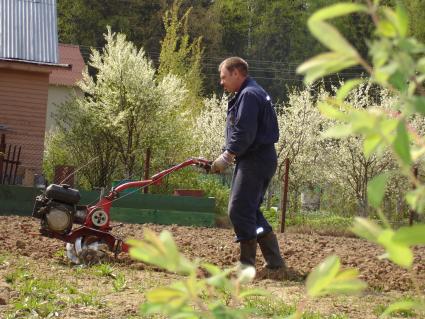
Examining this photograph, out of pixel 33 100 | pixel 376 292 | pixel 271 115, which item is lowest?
pixel 376 292

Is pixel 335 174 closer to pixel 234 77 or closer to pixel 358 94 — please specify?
pixel 358 94

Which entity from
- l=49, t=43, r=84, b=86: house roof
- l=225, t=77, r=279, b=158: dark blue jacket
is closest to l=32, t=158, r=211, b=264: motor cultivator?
l=225, t=77, r=279, b=158: dark blue jacket

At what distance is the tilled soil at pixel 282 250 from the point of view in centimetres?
732

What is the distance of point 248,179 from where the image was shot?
6.83m

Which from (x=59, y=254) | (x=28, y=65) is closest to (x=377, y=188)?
(x=59, y=254)

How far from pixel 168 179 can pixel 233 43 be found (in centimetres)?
3954

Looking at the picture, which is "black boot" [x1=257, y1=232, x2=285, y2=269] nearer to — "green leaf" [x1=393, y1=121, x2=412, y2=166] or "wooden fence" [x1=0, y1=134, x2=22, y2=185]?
"green leaf" [x1=393, y1=121, x2=412, y2=166]

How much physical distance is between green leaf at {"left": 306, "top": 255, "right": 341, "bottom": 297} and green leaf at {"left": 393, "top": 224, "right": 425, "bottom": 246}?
0.30 ft

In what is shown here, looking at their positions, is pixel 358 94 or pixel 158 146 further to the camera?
pixel 358 94

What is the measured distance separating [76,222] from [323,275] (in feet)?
21.6

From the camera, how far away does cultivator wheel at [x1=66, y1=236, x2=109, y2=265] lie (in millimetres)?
7311

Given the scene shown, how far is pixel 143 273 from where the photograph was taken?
7051mm

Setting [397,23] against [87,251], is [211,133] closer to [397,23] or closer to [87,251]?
[87,251]

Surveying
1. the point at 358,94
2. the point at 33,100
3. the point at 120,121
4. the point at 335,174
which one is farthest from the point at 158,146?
the point at 358,94
